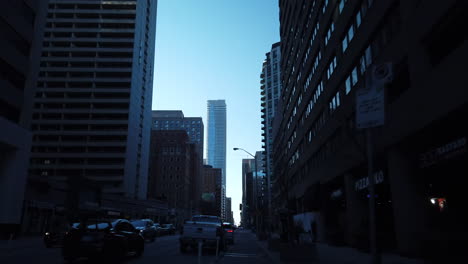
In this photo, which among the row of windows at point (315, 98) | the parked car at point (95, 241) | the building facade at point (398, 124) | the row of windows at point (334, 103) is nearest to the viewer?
the parked car at point (95, 241)

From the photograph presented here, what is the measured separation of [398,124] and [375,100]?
1096cm

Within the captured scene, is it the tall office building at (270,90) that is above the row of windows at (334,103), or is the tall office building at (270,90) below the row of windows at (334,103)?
above

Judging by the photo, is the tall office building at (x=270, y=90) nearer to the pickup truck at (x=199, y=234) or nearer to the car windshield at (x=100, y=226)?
the pickup truck at (x=199, y=234)

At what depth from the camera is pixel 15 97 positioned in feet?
119

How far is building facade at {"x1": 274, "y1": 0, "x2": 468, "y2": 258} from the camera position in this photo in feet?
45.1

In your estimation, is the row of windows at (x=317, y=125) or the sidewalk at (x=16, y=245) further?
the row of windows at (x=317, y=125)

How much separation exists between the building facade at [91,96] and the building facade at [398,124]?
2404 inches

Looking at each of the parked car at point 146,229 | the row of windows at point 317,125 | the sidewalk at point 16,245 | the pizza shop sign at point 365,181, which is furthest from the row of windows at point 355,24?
the sidewalk at point 16,245

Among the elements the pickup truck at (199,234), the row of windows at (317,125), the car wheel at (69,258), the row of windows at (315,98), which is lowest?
the car wheel at (69,258)

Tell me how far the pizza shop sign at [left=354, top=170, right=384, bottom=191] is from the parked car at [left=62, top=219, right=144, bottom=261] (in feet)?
46.3

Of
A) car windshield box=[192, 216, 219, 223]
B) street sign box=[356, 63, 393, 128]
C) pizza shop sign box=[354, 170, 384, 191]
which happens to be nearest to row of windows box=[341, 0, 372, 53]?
pizza shop sign box=[354, 170, 384, 191]

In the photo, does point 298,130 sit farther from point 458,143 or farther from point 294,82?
point 458,143

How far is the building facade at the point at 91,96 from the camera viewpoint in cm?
8606

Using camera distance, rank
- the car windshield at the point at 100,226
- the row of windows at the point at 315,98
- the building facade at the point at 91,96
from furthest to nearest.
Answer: the building facade at the point at 91,96 < the row of windows at the point at 315,98 < the car windshield at the point at 100,226
